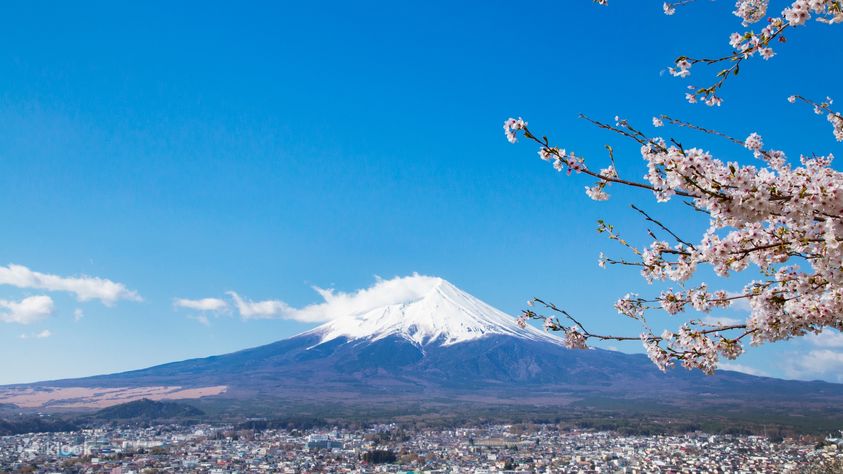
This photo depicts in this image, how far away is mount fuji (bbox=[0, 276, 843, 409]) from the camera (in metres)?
97.5

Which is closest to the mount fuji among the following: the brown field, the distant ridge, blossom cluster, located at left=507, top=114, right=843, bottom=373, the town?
the brown field

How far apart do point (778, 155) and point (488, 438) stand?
46.8 m

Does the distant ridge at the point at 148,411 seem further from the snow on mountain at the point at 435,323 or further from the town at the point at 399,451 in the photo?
the snow on mountain at the point at 435,323

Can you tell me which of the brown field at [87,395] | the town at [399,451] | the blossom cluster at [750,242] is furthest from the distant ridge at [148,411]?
the blossom cluster at [750,242]

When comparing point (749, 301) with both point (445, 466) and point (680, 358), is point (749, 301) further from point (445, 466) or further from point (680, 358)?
point (445, 466)

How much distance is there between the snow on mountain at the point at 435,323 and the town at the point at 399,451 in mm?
103575

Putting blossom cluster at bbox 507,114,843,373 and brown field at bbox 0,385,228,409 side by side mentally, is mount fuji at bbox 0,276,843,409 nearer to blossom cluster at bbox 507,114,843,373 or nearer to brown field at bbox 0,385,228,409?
brown field at bbox 0,385,228,409

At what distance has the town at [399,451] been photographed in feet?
95.0

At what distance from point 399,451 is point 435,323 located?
133267 mm

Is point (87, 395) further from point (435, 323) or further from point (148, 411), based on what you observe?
point (435, 323)

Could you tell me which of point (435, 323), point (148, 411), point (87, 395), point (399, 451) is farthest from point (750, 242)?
point (435, 323)

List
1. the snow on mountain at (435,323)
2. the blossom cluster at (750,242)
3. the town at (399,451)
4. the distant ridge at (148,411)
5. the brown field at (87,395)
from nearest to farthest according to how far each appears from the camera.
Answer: the blossom cluster at (750,242)
the town at (399,451)
the distant ridge at (148,411)
the brown field at (87,395)
the snow on mountain at (435,323)

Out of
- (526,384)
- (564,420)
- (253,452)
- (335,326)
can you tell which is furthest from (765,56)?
(335,326)

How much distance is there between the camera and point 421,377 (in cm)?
12306
